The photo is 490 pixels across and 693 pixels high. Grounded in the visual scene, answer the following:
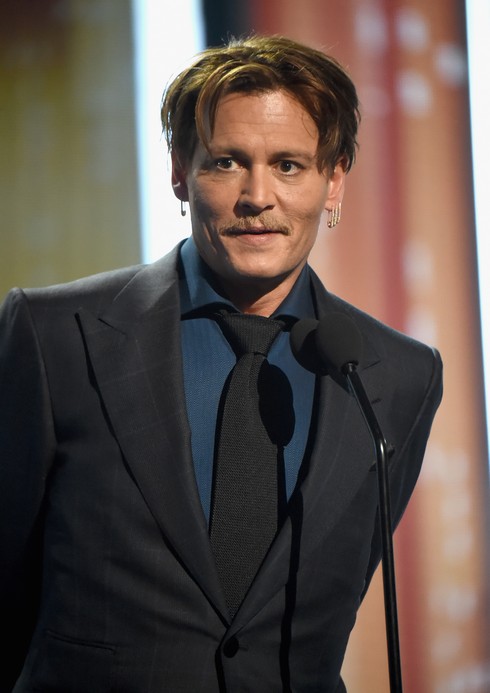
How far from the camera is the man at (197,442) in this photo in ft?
4.99

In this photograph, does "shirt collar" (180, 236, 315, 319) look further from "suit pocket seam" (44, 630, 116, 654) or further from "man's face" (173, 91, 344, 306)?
"suit pocket seam" (44, 630, 116, 654)

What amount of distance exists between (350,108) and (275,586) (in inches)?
33.6

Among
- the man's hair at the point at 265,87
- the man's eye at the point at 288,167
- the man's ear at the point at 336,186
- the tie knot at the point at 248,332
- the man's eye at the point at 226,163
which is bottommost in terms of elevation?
the tie knot at the point at 248,332

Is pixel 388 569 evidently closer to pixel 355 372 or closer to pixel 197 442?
pixel 355 372

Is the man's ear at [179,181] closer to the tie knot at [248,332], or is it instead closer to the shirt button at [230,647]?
the tie knot at [248,332]

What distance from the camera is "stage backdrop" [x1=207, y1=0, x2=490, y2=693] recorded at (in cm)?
241

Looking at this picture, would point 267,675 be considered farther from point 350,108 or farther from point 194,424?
point 350,108

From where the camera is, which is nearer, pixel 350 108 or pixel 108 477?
pixel 108 477

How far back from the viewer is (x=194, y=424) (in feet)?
5.39

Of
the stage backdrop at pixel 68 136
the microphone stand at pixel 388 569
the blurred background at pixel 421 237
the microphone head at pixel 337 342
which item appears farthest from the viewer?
the blurred background at pixel 421 237

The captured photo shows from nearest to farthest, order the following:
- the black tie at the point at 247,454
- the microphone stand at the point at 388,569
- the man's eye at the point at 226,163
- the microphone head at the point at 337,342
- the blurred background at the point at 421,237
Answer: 1. the microphone stand at the point at 388,569
2. the microphone head at the point at 337,342
3. the black tie at the point at 247,454
4. the man's eye at the point at 226,163
5. the blurred background at the point at 421,237

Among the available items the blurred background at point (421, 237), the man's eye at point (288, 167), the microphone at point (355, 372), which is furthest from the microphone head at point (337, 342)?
the blurred background at point (421, 237)

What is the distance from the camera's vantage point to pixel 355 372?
1.44 meters

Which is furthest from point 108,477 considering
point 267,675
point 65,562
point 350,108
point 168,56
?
point 168,56
